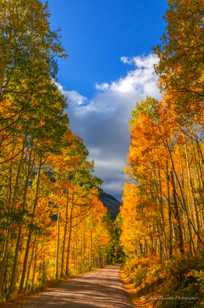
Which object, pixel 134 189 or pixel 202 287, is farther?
pixel 134 189

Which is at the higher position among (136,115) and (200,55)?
(136,115)

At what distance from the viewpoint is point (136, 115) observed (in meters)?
21.7

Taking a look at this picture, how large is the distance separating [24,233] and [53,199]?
144 inches

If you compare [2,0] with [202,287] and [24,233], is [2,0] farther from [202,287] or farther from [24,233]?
[24,233]

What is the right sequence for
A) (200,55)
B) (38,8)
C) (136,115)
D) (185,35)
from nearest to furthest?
(200,55)
(185,35)
(38,8)
(136,115)

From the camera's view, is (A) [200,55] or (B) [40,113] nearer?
(A) [200,55]

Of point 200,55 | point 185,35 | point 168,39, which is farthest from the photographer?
point 168,39

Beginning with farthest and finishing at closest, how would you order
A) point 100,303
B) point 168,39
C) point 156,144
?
point 156,144, point 100,303, point 168,39

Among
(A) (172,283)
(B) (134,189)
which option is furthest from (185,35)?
(B) (134,189)

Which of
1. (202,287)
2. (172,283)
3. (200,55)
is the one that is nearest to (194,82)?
(200,55)

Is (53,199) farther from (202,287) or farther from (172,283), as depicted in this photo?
(202,287)

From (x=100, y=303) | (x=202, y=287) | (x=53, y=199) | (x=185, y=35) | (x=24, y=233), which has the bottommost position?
(x=100, y=303)

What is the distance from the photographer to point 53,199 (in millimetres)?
22453

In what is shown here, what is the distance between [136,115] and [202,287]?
14.9m
